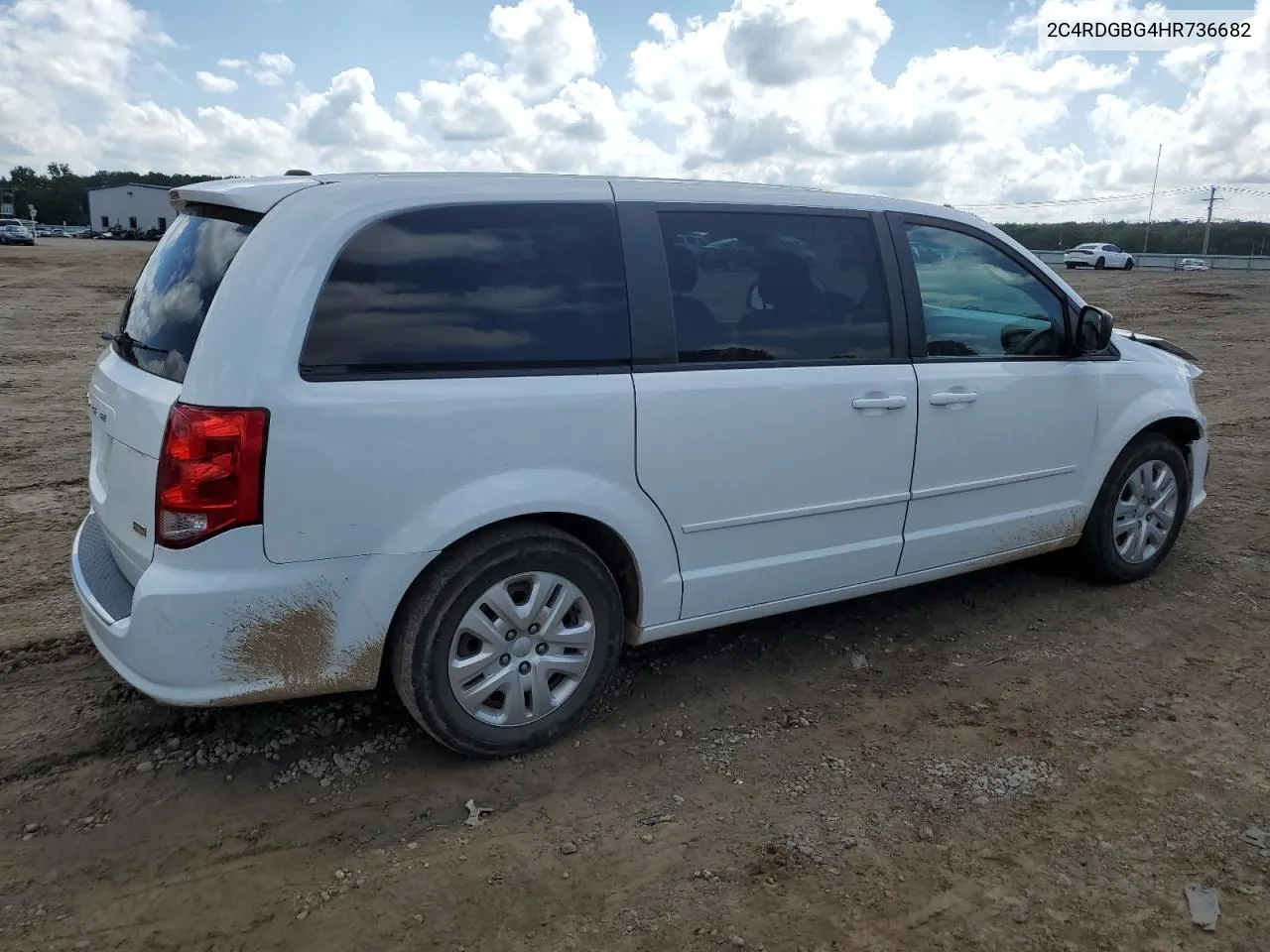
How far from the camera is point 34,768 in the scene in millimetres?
3164

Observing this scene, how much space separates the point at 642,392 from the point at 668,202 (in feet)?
2.40

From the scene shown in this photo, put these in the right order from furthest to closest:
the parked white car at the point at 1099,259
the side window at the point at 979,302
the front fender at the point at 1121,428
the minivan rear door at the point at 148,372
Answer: the parked white car at the point at 1099,259 → the front fender at the point at 1121,428 → the side window at the point at 979,302 → the minivan rear door at the point at 148,372

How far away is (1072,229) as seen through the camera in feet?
276

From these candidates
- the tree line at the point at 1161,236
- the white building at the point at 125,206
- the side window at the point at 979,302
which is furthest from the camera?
the white building at the point at 125,206

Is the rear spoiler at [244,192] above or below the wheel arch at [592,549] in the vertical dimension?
above

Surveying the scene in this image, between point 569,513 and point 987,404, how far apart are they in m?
2.01

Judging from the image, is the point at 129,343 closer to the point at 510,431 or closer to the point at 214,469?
the point at 214,469

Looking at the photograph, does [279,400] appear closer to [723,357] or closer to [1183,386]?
[723,357]

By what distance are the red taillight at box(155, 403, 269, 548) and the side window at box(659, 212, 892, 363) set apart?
1.45 meters

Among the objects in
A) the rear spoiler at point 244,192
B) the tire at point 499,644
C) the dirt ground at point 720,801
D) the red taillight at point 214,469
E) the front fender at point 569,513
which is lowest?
the dirt ground at point 720,801

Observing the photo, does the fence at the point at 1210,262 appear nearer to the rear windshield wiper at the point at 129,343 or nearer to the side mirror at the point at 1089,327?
the side mirror at the point at 1089,327

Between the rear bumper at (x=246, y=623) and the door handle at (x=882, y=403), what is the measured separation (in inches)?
69.4

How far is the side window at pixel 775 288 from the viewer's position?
3457 mm

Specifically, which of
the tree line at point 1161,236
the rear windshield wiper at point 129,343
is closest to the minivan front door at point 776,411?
the rear windshield wiper at point 129,343
